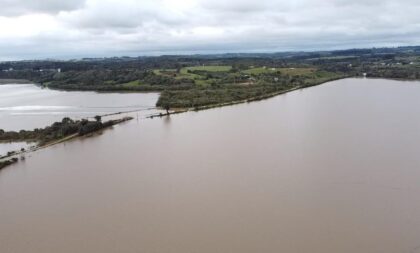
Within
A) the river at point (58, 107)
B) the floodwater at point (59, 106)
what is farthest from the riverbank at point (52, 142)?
the floodwater at point (59, 106)

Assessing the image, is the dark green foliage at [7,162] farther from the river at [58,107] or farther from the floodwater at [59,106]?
the floodwater at [59,106]

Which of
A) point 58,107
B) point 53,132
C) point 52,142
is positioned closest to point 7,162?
point 52,142

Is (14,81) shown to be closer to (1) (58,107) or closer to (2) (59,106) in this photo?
(2) (59,106)

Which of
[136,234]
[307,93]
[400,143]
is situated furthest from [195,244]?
[307,93]

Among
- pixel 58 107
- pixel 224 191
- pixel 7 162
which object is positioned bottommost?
pixel 224 191

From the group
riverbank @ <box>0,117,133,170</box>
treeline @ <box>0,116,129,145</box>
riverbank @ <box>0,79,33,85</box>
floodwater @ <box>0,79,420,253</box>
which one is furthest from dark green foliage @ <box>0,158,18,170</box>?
riverbank @ <box>0,79,33,85</box>

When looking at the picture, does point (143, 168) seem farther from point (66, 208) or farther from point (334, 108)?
point (334, 108)

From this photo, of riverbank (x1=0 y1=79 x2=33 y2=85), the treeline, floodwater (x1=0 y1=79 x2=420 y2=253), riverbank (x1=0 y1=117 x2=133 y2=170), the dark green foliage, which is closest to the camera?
A: floodwater (x1=0 y1=79 x2=420 y2=253)

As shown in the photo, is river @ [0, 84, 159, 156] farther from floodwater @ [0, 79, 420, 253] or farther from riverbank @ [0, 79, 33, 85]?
riverbank @ [0, 79, 33, 85]
